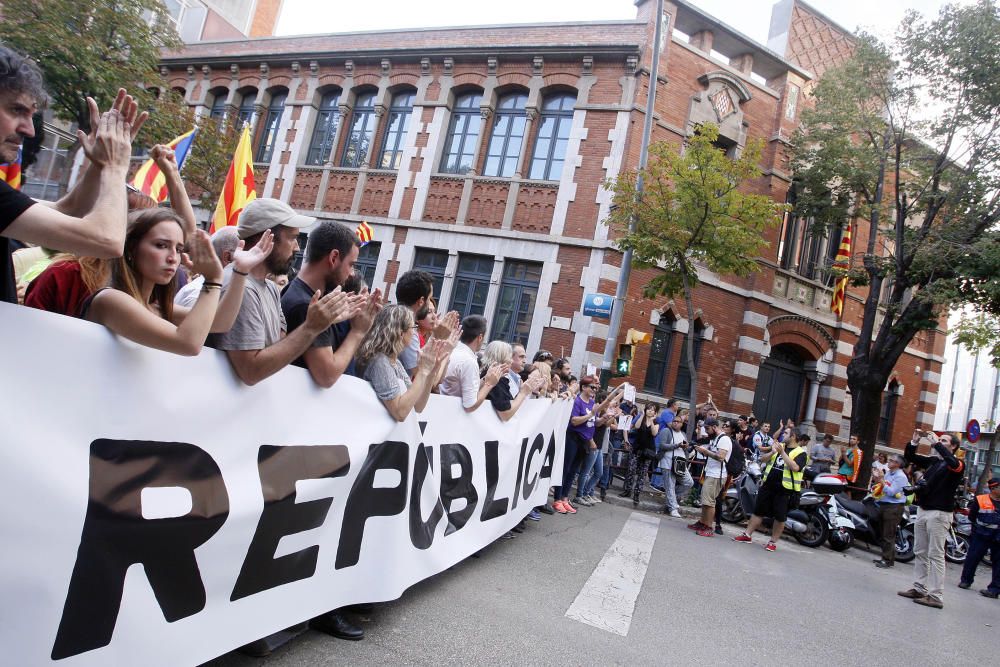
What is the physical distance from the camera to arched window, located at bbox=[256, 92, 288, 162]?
20484mm

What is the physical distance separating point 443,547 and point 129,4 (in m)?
16.4

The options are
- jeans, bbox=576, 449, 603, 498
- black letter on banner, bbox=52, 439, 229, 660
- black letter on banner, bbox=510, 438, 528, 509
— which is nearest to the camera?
black letter on banner, bbox=52, 439, 229, 660

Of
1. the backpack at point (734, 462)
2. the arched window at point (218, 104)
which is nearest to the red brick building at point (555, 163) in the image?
the arched window at point (218, 104)

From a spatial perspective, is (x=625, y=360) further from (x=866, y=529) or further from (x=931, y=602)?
(x=931, y=602)

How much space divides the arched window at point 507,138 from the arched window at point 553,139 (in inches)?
20.8

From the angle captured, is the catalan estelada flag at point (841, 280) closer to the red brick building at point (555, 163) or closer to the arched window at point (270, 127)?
the red brick building at point (555, 163)

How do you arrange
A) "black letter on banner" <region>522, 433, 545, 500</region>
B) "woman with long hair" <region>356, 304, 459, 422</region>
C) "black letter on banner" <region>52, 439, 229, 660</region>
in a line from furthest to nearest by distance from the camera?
"black letter on banner" <region>522, 433, 545, 500</region>, "woman with long hair" <region>356, 304, 459, 422</region>, "black letter on banner" <region>52, 439, 229, 660</region>

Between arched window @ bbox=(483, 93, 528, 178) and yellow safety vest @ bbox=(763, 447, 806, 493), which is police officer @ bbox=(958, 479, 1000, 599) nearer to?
yellow safety vest @ bbox=(763, 447, 806, 493)

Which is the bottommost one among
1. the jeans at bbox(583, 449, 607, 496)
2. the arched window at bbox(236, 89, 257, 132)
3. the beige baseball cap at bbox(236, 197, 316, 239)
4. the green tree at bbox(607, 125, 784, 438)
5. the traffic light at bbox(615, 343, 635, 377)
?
the jeans at bbox(583, 449, 607, 496)

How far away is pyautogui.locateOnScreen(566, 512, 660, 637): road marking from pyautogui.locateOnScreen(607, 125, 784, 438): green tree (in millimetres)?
5597

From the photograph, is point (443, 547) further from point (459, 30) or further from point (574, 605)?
point (459, 30)

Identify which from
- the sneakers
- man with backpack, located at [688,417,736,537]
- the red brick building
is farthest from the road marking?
the red brick building

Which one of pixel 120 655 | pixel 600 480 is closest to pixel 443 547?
pixel 120 655

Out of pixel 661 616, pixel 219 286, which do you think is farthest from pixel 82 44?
pixel 661 616
